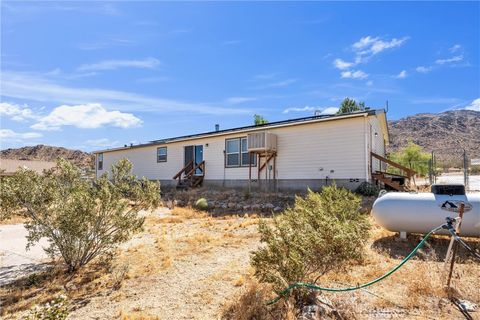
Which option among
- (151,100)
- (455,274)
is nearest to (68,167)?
(455,274)

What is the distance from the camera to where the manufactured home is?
11633 millimetres

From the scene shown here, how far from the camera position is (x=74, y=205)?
401cm

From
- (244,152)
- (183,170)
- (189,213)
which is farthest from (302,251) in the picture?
(183,170)

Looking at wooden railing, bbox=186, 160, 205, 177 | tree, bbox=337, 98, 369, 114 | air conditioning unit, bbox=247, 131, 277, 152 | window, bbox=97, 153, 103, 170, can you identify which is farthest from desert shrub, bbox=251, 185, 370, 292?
tree, bbox=337, 98, 369, 114

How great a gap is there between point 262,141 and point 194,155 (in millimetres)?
5873

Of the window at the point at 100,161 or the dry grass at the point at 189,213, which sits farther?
the window at the point at 100,161

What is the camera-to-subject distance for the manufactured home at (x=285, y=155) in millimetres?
→ 11633

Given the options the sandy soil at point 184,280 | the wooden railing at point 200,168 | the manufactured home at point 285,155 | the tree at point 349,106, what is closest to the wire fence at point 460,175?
the manufactured home at point 285,155

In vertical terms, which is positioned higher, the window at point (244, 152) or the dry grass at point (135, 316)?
the window at point (244, 152)

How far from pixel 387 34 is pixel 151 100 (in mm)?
18332

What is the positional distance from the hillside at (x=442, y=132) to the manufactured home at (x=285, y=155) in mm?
52744

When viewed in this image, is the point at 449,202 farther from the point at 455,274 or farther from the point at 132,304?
the point at 132,304

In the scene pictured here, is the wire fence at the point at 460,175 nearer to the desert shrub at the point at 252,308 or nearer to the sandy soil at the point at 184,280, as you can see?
the sandy soil at the point at 184,280

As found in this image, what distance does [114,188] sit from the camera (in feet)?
14.6
